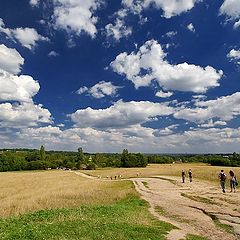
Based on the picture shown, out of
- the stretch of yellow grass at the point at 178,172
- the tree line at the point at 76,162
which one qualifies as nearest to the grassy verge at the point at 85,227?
the stretch of yellow grass at the point at 178,172

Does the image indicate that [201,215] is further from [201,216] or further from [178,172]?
[178,172]

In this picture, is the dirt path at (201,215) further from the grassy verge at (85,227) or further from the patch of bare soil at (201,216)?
the grassy verge at (85,227)

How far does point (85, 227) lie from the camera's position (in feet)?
53.3

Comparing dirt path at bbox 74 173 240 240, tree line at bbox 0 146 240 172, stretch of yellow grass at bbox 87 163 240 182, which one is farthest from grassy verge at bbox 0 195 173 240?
tree line at bbox 0 146 240 172

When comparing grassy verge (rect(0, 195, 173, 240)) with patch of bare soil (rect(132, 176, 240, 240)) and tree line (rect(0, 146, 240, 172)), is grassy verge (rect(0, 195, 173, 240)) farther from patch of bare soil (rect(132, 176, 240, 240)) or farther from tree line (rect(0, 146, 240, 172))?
tree line (rect(0, 146, 240, 172))

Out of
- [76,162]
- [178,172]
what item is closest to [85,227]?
[178,172]

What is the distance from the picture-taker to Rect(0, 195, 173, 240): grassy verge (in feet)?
48.1

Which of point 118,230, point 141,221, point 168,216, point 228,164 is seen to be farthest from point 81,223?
point 228,164

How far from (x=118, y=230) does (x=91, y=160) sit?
15415 cm

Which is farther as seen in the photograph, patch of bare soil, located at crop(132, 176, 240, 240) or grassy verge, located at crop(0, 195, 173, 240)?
patch of bare soil, located at crop(132, 176, 240, 240)

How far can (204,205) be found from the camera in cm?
2848

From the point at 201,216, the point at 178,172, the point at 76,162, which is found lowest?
the point at 201,216

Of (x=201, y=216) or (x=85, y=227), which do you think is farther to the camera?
(x=201, y=216)

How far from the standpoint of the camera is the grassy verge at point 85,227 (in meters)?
14.7
